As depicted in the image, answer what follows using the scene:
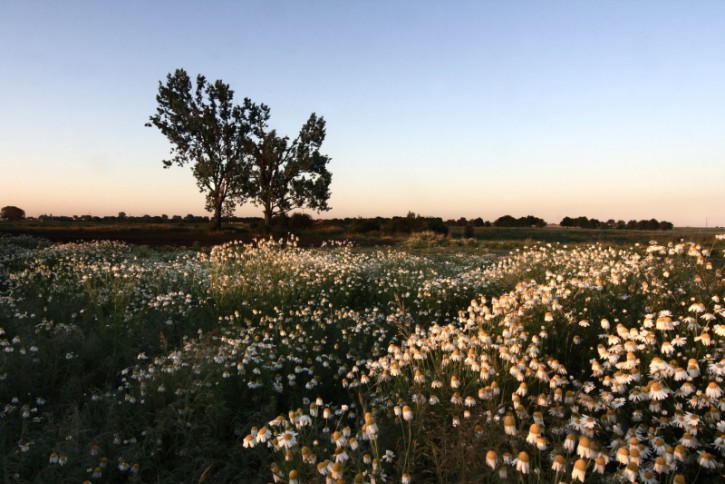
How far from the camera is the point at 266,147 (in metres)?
32.4

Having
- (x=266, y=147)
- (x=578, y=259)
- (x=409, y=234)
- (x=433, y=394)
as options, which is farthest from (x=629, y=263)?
(x=266, y=147)

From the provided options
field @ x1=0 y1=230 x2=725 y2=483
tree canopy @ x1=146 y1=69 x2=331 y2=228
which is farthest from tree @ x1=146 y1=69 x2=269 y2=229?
field @ x1=0 y1=230 x2=725 y2=483

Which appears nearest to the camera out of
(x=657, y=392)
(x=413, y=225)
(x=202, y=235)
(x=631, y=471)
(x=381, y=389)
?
(x=631, y=471)

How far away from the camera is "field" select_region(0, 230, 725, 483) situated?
251 centimetres

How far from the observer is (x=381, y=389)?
380 cm

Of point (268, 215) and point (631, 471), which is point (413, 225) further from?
point (631, 471)

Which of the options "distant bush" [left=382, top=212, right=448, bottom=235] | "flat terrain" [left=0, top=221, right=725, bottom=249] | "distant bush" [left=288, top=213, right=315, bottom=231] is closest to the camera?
"flat terrain" [left=0, top=221, right=725, bottom=249]

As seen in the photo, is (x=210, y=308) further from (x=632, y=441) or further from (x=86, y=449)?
(x=632, y=441)

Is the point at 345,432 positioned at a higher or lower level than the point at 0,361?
higher

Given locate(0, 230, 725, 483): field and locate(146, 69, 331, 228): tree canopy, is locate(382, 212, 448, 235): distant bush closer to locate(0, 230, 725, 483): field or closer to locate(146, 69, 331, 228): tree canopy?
locate(146, 69, 331, 228): tree canopy

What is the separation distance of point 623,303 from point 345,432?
4578mm

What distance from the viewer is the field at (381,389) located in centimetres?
251

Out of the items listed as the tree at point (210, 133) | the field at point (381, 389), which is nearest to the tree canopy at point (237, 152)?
the tree at point (210, 133)

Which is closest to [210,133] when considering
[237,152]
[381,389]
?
[237,152]
